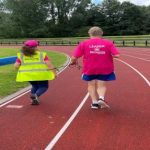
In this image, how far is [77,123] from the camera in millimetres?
8953

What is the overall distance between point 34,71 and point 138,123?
333 centimetres

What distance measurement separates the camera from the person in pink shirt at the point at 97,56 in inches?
400

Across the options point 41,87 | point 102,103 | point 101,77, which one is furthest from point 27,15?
point 102,103

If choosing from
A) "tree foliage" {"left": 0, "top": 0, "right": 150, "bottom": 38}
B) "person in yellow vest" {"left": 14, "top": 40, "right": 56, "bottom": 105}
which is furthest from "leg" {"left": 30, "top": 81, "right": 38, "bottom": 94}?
"tree foliage" {"left": 0, "top": 0, "right": 150, "bottom": 38}

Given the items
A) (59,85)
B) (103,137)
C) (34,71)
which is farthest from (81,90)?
(103,137)

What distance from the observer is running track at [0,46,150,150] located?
7.36 m

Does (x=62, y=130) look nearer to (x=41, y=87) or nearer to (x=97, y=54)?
(x=97, y=54)

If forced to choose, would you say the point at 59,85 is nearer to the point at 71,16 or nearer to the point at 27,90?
the point at 27,90

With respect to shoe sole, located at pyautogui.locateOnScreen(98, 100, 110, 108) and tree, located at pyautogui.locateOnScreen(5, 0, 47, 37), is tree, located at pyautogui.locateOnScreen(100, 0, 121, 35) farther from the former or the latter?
shoe sole, located at pyautogui.locateOnScreen(98, 100, 110, 108)

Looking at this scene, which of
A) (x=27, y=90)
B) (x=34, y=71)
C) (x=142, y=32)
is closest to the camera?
(x=34, y=71)

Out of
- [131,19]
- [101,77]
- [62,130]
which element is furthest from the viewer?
[131,19]

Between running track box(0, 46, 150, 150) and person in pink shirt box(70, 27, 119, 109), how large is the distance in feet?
2.44

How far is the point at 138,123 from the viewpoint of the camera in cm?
887

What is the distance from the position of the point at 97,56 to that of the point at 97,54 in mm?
46
